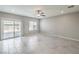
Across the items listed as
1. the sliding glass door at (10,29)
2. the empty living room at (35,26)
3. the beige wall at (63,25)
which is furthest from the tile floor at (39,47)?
the sliding glass door at (10,29)

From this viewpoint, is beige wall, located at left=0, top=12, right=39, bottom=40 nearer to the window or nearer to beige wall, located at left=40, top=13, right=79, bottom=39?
the window

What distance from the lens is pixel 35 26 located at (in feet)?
42.2

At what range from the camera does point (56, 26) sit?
10125mm

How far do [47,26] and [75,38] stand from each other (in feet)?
15.6

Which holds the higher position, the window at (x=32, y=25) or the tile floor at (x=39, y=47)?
the window at (x=32, y=25)

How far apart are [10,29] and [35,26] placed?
15.1 feet

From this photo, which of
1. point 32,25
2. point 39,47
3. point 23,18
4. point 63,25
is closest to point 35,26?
point 32,25

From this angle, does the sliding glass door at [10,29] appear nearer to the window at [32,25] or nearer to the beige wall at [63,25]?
the window at [32,25]

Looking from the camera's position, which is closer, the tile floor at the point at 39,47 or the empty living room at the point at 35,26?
the tile floor at the point at 39,47

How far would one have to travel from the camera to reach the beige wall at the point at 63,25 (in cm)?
760

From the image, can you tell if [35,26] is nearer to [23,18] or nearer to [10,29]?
[23,18]

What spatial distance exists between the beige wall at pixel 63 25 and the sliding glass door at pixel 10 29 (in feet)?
12.5

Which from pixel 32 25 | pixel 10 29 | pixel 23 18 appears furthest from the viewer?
pixel 32 25
